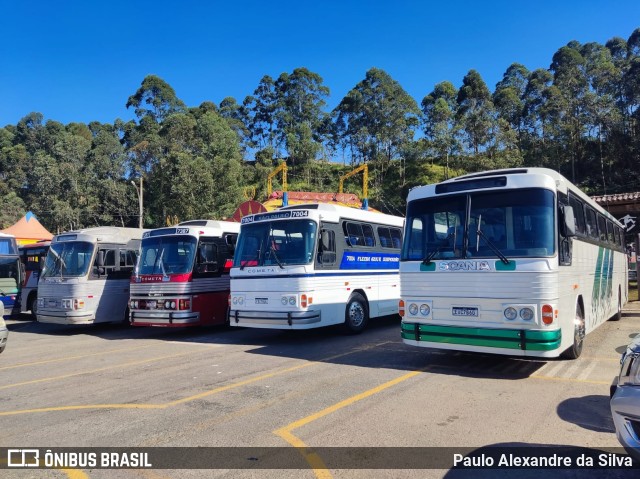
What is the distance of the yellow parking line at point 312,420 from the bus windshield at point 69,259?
407 inches

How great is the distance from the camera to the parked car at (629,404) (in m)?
3.57

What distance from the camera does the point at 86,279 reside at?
13.8 m

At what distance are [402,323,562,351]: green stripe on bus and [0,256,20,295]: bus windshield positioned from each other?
1616cm

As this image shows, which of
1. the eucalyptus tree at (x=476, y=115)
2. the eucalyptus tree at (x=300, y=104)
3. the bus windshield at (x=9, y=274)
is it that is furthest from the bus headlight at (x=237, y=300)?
the eucalyptus tree at (x=300, y=104)

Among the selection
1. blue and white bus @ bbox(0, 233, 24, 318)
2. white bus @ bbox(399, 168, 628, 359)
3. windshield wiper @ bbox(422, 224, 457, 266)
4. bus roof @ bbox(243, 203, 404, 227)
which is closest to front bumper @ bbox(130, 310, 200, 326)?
bus roof @ bbox(243, 203, 404, 227)

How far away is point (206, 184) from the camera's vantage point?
4244 centimetres

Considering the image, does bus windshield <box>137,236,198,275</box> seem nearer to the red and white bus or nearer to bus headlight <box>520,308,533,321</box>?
the red and white bus

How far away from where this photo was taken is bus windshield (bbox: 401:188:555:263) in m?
7.17

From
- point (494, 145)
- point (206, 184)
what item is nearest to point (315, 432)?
point (206, 184)

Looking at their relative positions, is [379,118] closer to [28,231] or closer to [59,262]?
[28,231]

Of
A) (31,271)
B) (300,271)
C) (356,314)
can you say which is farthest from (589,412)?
(31,271)

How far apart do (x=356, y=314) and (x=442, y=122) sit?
58.5 meters

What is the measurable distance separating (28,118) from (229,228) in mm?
87802

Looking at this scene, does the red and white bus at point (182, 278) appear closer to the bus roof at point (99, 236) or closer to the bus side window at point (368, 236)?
the bus roof at point (99, 236)
